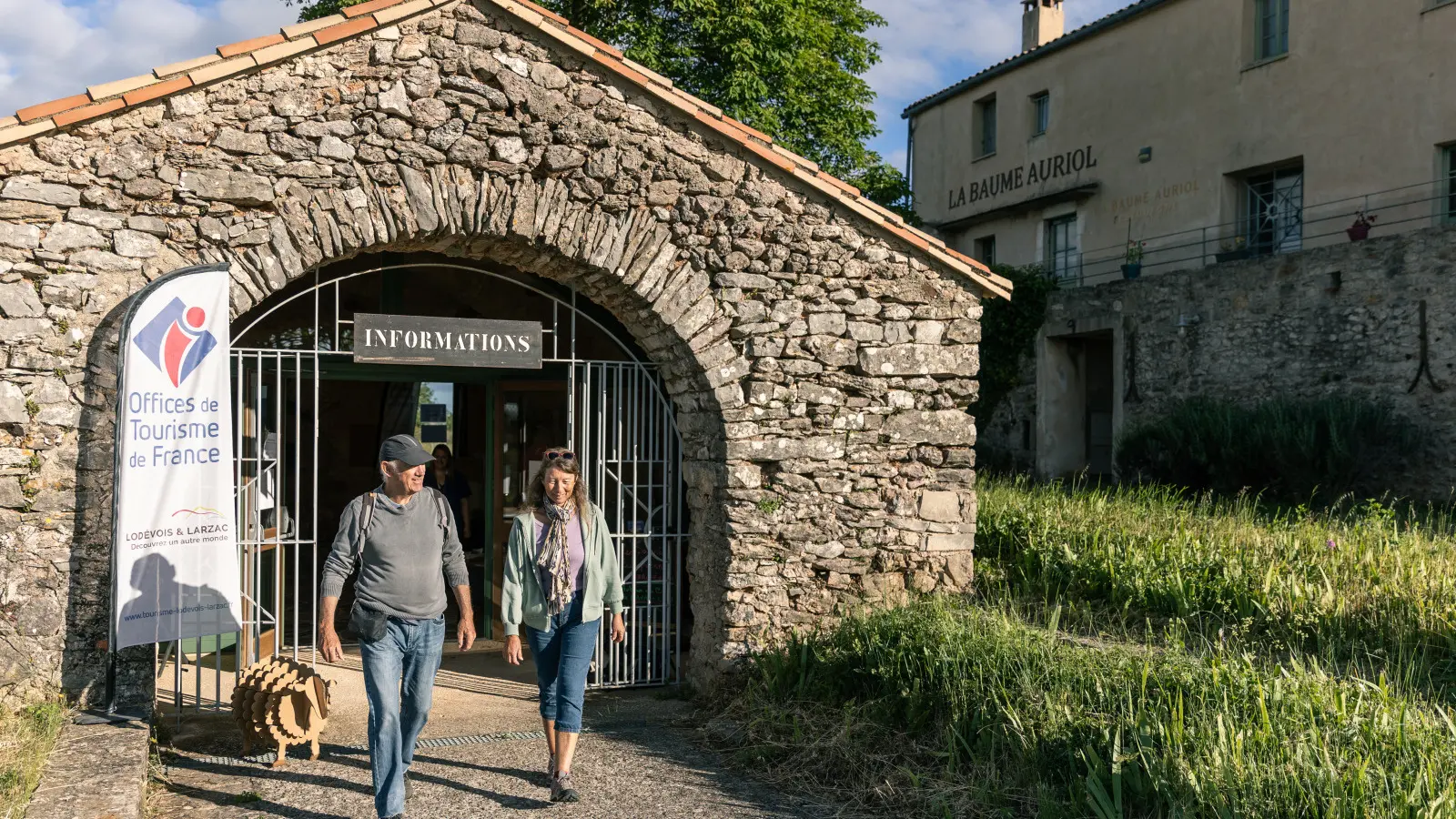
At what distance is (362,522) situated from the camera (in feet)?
15.3

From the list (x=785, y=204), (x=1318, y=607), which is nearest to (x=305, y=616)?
(x=785, y=204)

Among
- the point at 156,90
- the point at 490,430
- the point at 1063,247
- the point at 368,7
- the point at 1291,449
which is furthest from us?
the point at 1063,247

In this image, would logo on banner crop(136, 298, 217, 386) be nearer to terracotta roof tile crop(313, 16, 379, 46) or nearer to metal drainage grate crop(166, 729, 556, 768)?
terracotta roof tile crop(313, 16, 379, 46)

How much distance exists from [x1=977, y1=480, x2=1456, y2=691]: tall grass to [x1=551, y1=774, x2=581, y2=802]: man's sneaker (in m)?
3.44

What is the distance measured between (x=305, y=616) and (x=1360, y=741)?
893cm

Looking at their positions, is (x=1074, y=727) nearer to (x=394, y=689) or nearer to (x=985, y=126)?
(x=394, y=689)

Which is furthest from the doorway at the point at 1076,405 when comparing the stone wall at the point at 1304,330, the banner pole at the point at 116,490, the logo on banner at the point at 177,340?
the banner pole at the point at 116,490

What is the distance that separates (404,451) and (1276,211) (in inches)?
571

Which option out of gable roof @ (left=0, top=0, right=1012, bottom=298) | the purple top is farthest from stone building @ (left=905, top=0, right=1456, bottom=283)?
the purple top

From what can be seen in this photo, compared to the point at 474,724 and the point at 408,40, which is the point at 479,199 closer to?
the point at 408,40

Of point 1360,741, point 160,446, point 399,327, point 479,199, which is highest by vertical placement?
point 479,199

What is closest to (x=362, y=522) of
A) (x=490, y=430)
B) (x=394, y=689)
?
(x=394, y=689)

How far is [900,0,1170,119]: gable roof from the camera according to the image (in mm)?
17188

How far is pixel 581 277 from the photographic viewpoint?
6.80 metres
